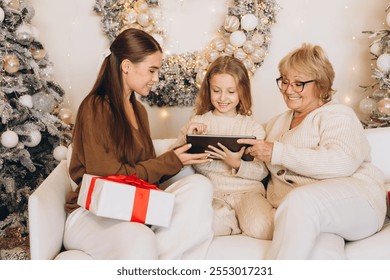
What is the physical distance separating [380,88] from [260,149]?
1246mm

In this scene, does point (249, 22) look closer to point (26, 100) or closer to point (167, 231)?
point (26, 100)

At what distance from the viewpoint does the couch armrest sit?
6.26 feet

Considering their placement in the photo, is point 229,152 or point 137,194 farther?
point 229,152

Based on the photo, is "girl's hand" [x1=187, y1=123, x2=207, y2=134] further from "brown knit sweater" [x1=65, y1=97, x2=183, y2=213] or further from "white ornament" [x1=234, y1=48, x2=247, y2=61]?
"white ornament" [x1=234, y1=48, x2=247, y2=61]

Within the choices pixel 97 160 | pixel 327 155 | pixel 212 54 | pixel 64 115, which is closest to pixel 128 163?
pixel 97 160

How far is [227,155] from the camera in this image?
2281mm

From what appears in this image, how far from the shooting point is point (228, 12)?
3.32 metres

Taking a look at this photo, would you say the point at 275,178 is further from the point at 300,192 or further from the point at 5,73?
the point at 5,73

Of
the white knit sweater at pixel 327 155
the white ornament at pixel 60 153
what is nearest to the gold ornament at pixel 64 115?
the white ornament at pixel 60 153

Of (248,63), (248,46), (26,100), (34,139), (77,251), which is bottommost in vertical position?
(77,251)

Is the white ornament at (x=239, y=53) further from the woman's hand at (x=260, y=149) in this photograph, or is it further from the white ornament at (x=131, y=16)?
the woman's hand at (x=260, y=149)

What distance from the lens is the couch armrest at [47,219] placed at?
1.91 metres

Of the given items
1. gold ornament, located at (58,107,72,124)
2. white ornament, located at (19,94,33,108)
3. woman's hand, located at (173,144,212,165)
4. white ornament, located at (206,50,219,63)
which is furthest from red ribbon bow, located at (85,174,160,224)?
white ornament, located at (206,50,219,63)
